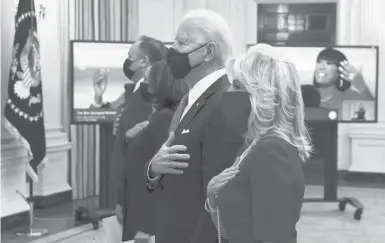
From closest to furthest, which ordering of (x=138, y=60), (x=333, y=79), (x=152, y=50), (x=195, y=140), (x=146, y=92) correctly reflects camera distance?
1. (x=195, y=140)
2. (x=146, y=92)
3. (x=152, y=50)
4. (x=138, y=60)
5. (x=333, y=79)

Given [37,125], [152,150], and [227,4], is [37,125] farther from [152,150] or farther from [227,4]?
[227,4]

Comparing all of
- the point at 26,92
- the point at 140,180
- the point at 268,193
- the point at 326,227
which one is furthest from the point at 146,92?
the point at 326,227

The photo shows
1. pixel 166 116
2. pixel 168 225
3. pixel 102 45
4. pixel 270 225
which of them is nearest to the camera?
pixel 270 225

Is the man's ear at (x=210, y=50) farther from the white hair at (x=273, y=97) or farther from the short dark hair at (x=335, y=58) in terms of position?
the short dark hair at (x=335, y=58)

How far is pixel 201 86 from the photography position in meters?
2.09

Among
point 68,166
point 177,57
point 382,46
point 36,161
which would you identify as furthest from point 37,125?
point 382,46

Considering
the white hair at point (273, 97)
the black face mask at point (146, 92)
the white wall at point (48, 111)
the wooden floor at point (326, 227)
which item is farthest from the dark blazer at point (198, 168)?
the white wall at point (48, 111)

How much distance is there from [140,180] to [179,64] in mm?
855

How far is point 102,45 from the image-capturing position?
6359 millimetres

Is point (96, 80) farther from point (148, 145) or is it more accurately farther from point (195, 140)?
point (195, 140)

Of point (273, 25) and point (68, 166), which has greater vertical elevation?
point (273, 25)

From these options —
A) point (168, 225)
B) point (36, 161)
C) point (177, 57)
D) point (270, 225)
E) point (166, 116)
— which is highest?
point (177, 57)

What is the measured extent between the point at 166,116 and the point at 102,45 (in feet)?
13.1

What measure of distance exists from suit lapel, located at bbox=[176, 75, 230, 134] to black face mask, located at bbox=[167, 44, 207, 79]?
0.43 feet
